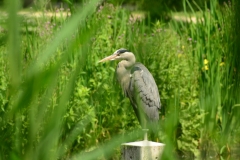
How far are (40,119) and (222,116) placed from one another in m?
5.10

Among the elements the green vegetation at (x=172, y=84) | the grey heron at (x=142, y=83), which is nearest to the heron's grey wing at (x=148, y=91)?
the grey heron at (x=142, y=83)

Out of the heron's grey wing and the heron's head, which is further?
the heron's head

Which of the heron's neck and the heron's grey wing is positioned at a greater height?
the heron's neck

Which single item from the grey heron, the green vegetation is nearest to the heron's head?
the grey heron

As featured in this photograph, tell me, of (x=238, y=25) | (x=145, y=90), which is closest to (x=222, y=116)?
(x=145, y=90)

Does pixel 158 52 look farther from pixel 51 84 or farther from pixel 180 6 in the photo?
pixel 180 6

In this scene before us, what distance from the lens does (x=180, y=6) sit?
1218 cm

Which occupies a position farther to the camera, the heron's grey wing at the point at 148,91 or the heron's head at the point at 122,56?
the heron's head at the point at 122,56

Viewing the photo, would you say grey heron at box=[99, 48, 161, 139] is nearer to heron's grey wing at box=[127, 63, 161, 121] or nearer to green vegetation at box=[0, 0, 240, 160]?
heron's grey wing at box=[127, 63, 161, 121]

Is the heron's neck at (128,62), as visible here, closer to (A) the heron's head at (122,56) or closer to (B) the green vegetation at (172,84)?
(A) the heron's head at (122,56)

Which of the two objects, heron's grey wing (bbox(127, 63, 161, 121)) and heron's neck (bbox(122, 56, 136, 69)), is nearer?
heron's grey wing (bbox(127, 63, 161, 121))

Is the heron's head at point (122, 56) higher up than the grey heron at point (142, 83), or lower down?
higher up

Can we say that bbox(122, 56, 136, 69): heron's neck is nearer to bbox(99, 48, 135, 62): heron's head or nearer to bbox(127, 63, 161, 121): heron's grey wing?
bbox(99, 48, 135, 62): heron's head

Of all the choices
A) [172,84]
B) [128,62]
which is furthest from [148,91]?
[172,84]
